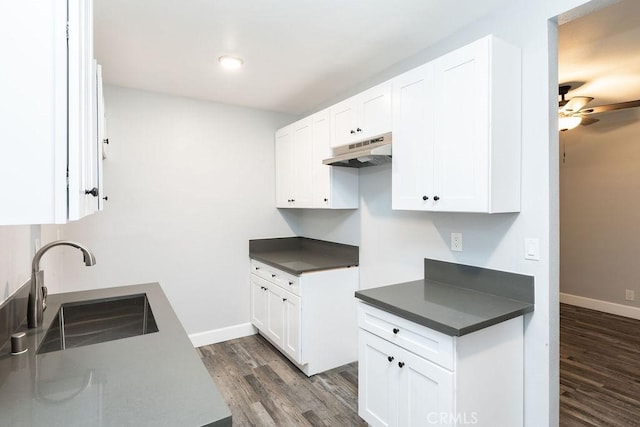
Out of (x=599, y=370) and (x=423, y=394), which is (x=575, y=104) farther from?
(x=423, y=394)

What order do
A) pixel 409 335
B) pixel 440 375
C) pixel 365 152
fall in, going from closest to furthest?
1. pixel 440 375
2. pixel 409 335
3. pixel 365 152

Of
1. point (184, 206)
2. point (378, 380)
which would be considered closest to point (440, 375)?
point (378, 380)

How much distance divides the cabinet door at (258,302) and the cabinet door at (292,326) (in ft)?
1.48

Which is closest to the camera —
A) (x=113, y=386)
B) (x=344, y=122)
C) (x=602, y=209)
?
(x=113, y=386)

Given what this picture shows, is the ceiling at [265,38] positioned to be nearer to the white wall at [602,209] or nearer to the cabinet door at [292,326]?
the cabinet door at [292,326]

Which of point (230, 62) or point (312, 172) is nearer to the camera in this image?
point (230, 62)

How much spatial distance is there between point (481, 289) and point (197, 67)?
2.61 meters

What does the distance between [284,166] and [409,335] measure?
7.78ft

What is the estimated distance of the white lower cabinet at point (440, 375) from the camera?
151 centimetres

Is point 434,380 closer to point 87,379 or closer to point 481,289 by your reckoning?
point 481,289

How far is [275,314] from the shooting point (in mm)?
3137

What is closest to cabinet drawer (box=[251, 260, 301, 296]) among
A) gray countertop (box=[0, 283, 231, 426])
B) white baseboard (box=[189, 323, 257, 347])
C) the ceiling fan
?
white baseboard (box=[189, 323, 257, 347])

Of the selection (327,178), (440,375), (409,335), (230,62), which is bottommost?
(440,375)

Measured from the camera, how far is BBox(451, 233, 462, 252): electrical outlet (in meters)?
2.14
